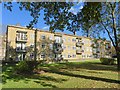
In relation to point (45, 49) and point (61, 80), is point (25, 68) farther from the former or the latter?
point (45, 49)

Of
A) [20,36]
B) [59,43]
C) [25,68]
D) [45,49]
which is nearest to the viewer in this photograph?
[25,68]

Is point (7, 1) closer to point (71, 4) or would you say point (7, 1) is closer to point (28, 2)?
point (28, 2)

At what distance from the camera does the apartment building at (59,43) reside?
52.8 m

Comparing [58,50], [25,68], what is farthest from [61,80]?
[58,50]

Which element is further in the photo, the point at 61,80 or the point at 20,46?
the point at 20,46

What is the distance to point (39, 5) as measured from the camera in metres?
12.5

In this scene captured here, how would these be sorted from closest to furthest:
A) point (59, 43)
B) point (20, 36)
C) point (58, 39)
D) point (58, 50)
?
point (20, 36) → point (58, 50) → point (58, 39) → point (59, 43)

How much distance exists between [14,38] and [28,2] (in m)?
42.5

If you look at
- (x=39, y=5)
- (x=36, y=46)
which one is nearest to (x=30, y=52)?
(x=36, y=46)

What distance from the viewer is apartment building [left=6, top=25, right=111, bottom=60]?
52.8 metres

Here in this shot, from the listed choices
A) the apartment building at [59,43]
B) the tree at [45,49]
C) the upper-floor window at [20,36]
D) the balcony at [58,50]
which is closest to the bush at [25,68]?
the apartment building at [59,43]

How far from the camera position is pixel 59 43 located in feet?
210

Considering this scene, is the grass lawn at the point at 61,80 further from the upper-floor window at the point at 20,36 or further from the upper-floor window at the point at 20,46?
the upper-floor window at the point at 20,46

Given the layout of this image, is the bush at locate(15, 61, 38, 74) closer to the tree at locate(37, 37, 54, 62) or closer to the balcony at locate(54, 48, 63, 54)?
the tree at locate(37, 37, 54, 62)
